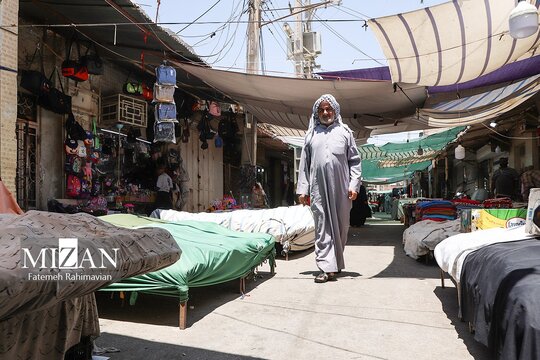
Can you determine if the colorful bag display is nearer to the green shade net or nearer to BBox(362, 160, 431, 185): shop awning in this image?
the green shade net

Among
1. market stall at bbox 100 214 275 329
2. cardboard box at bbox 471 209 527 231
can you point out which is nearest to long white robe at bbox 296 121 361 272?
market stall at bbox 100 214 275 329

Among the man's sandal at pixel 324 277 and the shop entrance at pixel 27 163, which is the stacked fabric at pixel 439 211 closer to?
the man's sandal at pixel 324 277

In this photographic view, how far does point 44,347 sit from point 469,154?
17.8 meters

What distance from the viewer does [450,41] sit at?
5500 millimetres

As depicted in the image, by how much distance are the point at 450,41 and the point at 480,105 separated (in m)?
2.85

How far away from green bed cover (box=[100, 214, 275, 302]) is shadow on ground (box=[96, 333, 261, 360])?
399mm

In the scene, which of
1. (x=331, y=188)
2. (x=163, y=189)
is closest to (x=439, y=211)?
(x=331, y=188)

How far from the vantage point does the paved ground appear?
2598 millimetres

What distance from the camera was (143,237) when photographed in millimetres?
1796

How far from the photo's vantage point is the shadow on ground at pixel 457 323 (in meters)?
2.51

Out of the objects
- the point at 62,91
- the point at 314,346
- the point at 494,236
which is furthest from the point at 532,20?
Answer: the point at 62,91

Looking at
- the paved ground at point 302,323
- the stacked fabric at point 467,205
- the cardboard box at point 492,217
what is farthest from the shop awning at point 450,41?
the paved ground at point 302,323

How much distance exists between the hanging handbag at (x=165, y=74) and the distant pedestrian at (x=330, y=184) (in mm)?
3858

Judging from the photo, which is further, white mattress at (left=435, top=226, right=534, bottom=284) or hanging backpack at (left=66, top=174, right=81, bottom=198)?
hanging backpack at (left=66, top=174, right=81, bottom=198)
